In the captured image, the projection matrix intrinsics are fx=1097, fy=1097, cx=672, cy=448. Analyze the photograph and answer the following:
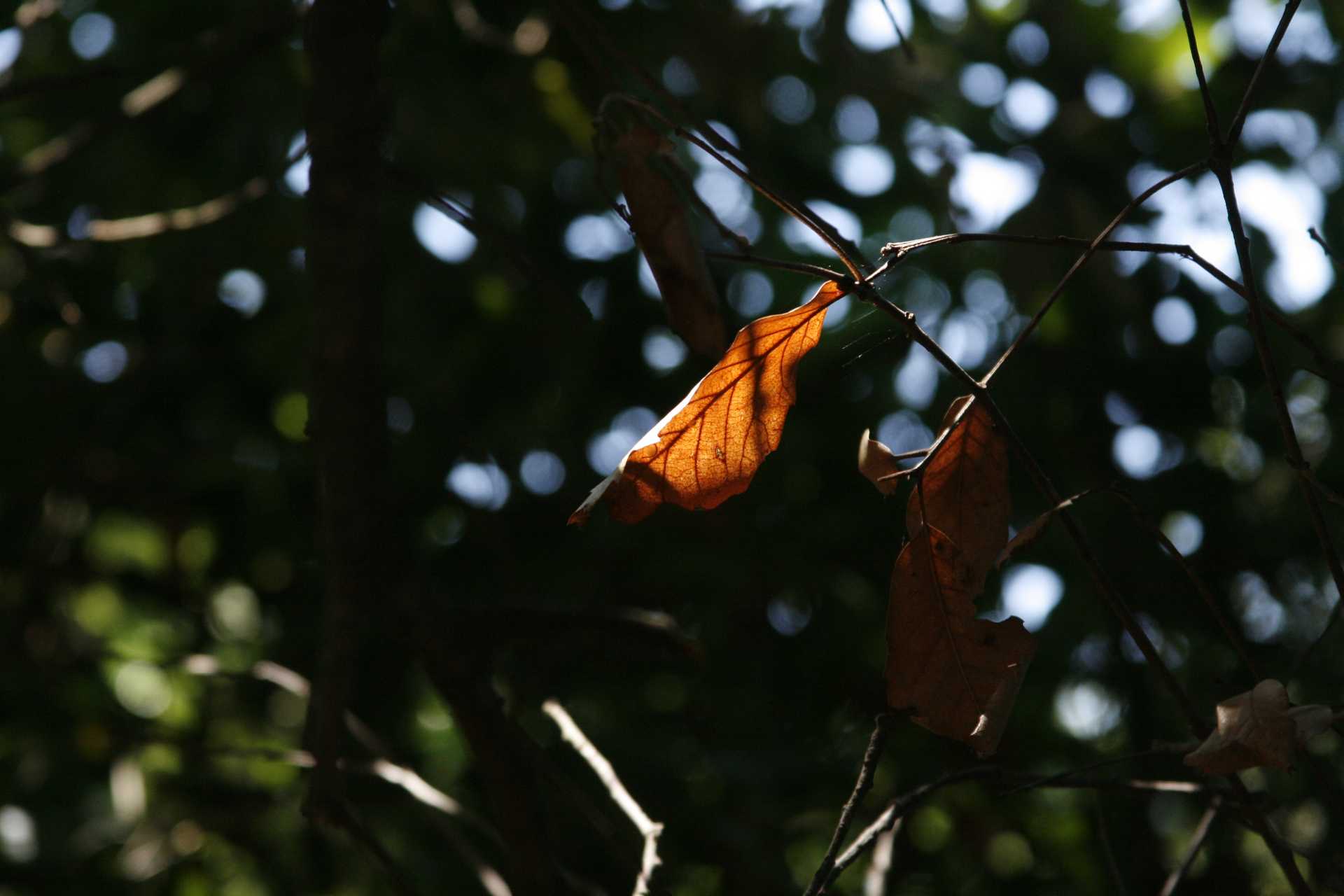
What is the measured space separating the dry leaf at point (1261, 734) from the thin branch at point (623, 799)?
331 mm

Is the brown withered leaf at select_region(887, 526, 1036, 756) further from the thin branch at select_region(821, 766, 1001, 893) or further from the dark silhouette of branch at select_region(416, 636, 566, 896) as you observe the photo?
the dark silhouette of branch at select_region(416, 636, 566, 896)

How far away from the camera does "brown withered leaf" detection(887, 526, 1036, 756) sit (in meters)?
0.60

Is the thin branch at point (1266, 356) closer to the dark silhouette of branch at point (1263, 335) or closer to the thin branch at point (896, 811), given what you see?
the dark silhouette of branch at point (1263, 335)

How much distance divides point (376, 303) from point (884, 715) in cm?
58

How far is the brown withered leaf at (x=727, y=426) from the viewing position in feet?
1.92

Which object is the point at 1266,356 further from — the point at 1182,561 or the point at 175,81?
the point at 175,81

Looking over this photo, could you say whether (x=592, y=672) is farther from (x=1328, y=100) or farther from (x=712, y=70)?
(x=1328, y=100)

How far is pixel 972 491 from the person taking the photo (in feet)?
2.06

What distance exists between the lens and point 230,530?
183 centimetres

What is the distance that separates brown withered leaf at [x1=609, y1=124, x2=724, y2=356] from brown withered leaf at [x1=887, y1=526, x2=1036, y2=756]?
0.23 metres

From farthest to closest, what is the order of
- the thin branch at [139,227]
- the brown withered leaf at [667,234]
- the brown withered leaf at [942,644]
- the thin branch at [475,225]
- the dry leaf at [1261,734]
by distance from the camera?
the thin branch at [139,227]
the thin branch at [475,225]
the brown withered leaf at [667,234]
the brown withered leaf at [942,644]
the dry leaf at [1261,734]

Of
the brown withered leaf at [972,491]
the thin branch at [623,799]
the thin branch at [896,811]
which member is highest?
the brown withered leaf at [972,491]

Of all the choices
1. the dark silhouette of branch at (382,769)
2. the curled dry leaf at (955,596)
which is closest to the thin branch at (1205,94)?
the curled dry leaf at (955,596)

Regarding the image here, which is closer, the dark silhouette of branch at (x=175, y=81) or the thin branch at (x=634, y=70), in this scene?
the thin branch at (x=634, y=70)
